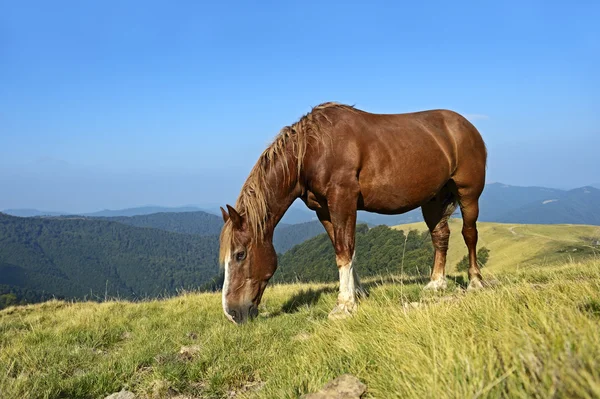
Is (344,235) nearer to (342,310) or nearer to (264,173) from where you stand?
(342,310)

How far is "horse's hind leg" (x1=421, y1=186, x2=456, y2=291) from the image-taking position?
6777 mm

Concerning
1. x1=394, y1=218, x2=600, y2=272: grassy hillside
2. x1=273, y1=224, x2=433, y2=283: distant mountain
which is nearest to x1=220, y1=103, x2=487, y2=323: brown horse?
x1=273, y1=224, x2=433, y2=283: distant mountain

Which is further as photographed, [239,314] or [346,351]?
[239,314]

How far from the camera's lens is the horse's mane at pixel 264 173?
209 inches

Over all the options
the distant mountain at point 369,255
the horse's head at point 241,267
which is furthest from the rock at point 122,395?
the distant mountain at point 369,255

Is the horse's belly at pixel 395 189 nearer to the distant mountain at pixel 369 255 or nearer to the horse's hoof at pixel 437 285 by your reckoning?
the horse's hoof at pixel 437 285

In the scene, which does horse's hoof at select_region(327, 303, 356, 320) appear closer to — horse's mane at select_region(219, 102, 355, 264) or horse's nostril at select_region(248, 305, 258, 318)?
horse's nostril at select_region(248, 305, 258, 318)

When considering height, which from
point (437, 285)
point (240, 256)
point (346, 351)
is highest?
point (240, 256)

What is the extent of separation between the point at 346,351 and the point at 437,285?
3820 millimetres

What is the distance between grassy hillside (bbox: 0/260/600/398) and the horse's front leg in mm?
525

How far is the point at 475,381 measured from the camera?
187 centimetres

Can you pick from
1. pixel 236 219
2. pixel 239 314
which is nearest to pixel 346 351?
pixel 239 314

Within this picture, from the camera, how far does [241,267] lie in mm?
5301

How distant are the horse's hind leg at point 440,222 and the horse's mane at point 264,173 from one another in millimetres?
2886
